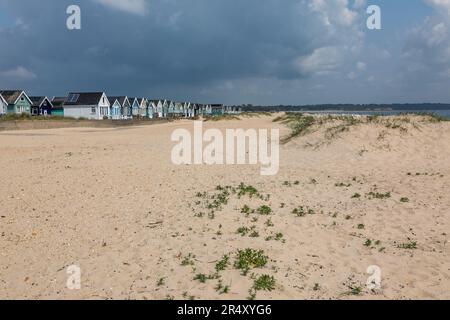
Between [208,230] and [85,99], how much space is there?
260 feet

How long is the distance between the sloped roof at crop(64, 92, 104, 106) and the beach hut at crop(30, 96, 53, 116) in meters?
4.14

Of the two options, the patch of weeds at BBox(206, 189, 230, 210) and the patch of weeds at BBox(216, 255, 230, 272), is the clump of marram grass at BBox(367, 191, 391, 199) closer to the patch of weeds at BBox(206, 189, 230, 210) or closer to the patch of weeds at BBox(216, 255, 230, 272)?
the patch of weeds at BBox(206, 189, 230, 210)

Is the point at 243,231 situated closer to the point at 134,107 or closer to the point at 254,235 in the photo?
the point at 254,235

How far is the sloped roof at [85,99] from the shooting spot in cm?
8112

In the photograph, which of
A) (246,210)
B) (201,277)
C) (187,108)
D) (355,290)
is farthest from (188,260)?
(187,108)

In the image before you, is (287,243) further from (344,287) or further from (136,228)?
(136,228)

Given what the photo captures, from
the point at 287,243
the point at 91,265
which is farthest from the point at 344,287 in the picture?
the point at 91,265

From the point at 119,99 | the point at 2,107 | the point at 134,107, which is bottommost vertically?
the point at 2,107

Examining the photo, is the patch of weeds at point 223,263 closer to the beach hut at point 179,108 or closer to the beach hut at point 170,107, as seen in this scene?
the beach hut at point 170,107

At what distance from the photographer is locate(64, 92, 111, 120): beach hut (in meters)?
81.2

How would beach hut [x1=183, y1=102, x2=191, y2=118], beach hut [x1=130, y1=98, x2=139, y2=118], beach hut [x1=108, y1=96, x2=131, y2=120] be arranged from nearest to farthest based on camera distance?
beach hut [x1=108, y1=96, x2=131, y2=120] < beach hut [x1=130, y1=98, x2=139, y2=118] < beach hut [x1=183, y1=102, x2=191, y2=118]

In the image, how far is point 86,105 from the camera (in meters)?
81.3

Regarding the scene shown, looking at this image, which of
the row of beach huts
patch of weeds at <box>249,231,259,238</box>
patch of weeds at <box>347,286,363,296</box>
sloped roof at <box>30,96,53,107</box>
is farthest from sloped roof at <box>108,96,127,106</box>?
patch of weeds at <box>347,286,363,296</box>

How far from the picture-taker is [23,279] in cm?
701
